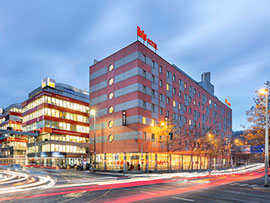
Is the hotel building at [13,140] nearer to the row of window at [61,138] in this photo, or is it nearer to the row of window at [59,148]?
the row of window at [59,148]

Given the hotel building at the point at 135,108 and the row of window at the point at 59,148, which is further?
the row of window at the point at 59,148

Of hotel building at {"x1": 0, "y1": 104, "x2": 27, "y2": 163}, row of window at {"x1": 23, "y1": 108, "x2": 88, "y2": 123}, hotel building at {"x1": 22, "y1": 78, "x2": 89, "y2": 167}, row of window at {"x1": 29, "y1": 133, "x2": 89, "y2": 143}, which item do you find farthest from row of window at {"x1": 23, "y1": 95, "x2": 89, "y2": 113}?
hotel building at {"x1": 0, "y1": 104, "x2": 27, "y2": 163}

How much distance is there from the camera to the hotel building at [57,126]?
2948 inches

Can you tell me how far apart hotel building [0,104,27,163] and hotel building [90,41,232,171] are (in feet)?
162

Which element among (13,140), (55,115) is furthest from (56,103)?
(13,140)

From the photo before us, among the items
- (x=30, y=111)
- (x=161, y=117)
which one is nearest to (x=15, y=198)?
(x=161, y=117)

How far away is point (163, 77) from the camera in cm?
6206

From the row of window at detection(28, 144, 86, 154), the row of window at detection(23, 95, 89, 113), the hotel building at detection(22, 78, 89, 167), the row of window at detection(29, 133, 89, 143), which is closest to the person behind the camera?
the row of window at detection(28, 144, 86, 154)

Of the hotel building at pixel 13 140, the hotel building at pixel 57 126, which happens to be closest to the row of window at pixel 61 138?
the hotel building at pixel 57 126

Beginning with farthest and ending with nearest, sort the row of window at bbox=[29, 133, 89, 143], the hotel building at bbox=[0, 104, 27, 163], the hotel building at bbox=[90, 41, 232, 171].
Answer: the hotel building at bbox=[0, 104, 27, 163], the row of window at bbox=[29, 133, 89, 143], the hotel building at bbox=[90, 41, 232, 171]

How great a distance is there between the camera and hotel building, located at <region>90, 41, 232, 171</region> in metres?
52.7

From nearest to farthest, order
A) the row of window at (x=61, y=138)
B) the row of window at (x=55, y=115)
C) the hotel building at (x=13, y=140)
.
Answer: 1. the row of window at (x=61, y=138)
2. the row of window at (x=55, y=115)
3. the hotel building at (x=13, y=140)

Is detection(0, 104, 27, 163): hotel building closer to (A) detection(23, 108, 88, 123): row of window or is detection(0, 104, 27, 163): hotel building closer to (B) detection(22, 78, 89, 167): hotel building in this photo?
(B) detection(22, 78, 89, 167): hotel building

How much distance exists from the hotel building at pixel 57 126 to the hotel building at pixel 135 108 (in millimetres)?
18884
